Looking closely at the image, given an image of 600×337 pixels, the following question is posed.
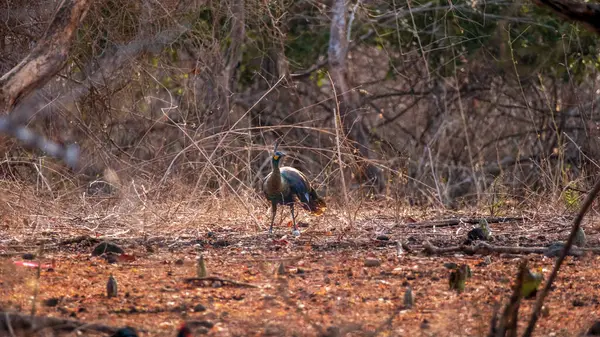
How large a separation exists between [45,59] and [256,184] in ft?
14.5

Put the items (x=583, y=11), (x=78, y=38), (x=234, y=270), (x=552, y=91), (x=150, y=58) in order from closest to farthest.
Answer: (x=583, y=11), (x=234, y=270), (x=78, y=38), (x=150, y=58), (x=552, y=91)

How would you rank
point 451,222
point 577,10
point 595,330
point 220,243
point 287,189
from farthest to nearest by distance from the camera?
point 451,222
point 287,189
point 220,243
point 577,10
point 595,330

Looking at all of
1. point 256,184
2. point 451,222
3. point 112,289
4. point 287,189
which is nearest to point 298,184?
point 287,189

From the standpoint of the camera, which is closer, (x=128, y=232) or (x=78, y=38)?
(x=128, y=232)

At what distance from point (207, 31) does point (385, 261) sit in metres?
4.39

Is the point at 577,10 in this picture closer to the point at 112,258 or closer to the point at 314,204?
the point at 112,258

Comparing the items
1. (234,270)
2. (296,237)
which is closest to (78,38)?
(296,237)

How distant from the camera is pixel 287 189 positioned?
21.2 ft

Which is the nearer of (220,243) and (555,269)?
(555,269)

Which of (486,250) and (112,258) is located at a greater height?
(112,258)

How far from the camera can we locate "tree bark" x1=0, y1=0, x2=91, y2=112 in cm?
528

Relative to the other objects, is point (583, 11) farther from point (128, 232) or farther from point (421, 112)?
point (421, 112)

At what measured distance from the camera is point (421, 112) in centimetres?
1316

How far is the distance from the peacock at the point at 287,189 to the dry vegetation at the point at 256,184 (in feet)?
0.56
